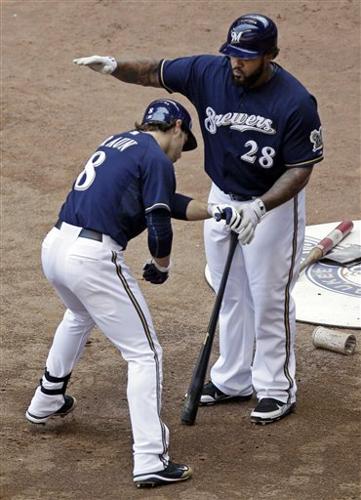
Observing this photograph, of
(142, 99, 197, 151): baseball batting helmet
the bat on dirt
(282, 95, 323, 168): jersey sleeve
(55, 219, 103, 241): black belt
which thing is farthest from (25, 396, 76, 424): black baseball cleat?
the bat on dirt

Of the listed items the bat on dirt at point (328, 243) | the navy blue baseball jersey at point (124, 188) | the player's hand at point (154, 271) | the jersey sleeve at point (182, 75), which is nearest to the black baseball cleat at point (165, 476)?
the player's hand at point (154, 271)

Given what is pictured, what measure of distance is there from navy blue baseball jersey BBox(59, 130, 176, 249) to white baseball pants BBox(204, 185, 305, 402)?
732 millimetres

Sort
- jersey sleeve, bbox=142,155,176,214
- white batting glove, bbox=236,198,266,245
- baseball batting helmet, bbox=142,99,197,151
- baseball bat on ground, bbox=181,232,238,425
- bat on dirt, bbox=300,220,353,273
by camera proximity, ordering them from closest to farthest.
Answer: jersey sleeve, bbox=142,155,176,214 → baseball batting helmet, bbox=142,99,197,151 → white batting glove, bbox=236,198,266,245 → baseball bat on ground, bbox=181,232,238,425 → bat on dirt, bbox=300,220,353,273

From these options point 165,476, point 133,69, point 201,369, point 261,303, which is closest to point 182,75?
point 133,69

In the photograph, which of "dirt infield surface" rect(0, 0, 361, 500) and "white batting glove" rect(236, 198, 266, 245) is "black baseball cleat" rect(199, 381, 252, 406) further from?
"white batting glove" rect(236, 198, 266, 245)

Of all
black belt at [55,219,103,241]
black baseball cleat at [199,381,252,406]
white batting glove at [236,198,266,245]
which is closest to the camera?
black belt at [55,219,103,241]

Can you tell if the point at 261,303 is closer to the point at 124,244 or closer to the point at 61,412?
the point at 124,244

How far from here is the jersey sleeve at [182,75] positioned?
556 cm

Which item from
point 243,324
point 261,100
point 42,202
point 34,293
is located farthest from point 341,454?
point 42,202

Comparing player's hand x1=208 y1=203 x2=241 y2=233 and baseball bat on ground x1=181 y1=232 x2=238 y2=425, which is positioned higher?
player's hand x1=208 y1=203 x2=241 y2=233

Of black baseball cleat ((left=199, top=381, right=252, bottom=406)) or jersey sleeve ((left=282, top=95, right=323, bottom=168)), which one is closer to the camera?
jersey sleeve ((left=282, top=95, right=323, bottom=168))

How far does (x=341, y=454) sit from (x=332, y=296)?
1.92m

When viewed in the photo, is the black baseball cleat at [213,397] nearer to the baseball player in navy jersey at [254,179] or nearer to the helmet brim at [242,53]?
the baseball player in navy jersey at [254,179]

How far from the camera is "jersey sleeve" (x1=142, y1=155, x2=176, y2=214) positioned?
4.83 meters
